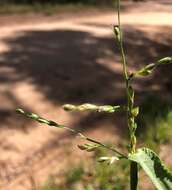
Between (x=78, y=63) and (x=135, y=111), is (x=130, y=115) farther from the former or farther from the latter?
(x=78, y=63)

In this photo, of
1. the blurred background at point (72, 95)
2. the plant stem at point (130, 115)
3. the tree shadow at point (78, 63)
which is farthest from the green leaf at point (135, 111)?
the tree shadow at point (78, 63)

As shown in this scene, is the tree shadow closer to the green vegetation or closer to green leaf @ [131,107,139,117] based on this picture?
the green vegetation

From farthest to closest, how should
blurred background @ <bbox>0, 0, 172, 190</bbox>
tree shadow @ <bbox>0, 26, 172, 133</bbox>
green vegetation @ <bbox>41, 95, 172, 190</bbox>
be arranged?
tree shadow @ <bbox>0, 26, 172, 133</bbox> < blurred background @ <bbox>0, 0, 172, 190</bbox> < green vegetation @ <bbox>41, 95, 172, 190</bbox>

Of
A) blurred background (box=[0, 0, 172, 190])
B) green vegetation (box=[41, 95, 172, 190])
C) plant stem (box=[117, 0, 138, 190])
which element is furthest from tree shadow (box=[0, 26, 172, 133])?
plant stem (box=[117, 0, 138, 190])

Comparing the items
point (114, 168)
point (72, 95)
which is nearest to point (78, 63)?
point (72, 95)

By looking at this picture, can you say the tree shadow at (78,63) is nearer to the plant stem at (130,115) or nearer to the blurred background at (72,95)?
the blurred background at (72,95)

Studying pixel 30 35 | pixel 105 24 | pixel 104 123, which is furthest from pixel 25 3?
pixel 104 123

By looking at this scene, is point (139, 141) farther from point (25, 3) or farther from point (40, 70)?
point (25, 3)

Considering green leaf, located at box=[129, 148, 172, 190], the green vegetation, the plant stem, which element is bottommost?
the green vegetation
